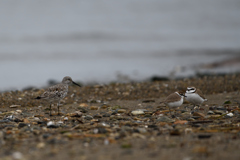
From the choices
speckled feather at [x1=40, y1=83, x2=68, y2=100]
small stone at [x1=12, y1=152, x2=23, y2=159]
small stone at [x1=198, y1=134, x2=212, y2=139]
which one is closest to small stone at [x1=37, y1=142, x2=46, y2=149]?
small stone at [x1=12, y1=152, x2=23, y2=159]

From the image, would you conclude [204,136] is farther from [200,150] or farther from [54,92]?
[54,92]

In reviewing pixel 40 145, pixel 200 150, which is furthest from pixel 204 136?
pixel 40 145

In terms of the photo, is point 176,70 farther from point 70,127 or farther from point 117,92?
point 70,127

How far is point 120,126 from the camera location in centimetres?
680

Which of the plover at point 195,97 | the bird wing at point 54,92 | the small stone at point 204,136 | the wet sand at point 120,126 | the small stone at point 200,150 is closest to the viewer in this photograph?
the small stone at point 200,150

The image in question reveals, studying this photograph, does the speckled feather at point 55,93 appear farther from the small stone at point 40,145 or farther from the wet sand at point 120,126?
the small stone at point 40,145

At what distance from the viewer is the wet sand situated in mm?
4945

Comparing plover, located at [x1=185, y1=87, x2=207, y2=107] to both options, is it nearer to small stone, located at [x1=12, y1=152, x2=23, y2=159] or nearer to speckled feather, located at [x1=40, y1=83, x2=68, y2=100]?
speckled feather, located at [x1=40, y1=83, x2=68, y2=100]

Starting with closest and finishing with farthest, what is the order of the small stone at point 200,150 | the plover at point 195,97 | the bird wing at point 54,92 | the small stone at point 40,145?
the small stone at point 200,150
the small stone at point 40,145
the plover at point 195,97
the bird wing at point 54,92

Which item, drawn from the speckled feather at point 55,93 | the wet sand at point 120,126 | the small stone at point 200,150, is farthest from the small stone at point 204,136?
the speckled feather at point 55,93

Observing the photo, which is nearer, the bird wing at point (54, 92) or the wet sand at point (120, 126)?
the wet sand at point (120, 126)

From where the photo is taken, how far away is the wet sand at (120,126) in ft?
16.2

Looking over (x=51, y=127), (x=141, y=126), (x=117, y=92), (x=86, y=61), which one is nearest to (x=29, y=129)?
(x=51, y=127)

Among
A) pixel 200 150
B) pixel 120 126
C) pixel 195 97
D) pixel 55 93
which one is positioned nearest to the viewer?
pixel 200 150
